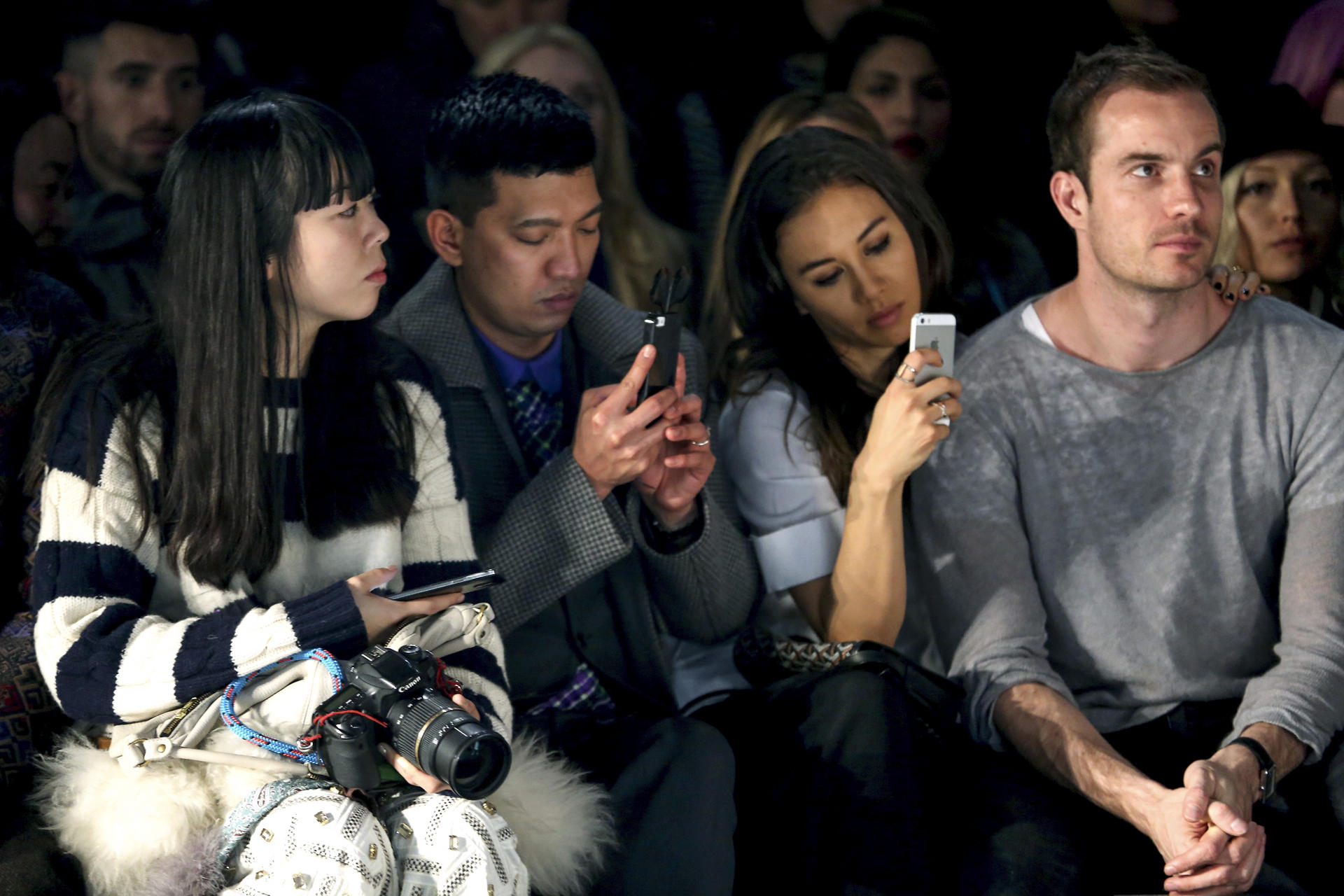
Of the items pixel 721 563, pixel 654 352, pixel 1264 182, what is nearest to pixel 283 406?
pixel 654 352

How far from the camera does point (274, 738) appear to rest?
1.41 meters

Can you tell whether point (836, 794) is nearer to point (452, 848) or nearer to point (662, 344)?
point (452, 848)

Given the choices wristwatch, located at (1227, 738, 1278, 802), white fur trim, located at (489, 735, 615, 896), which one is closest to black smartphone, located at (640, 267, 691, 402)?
white fur trim, located at (489, 735, 615, 896)

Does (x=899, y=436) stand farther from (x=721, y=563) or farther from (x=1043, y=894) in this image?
(x=1043, y=894)

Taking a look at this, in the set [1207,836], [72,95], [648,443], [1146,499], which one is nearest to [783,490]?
[648,443]

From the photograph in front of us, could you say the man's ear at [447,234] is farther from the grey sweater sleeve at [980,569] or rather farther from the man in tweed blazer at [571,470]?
the grey sweater sleeve at [980,569]

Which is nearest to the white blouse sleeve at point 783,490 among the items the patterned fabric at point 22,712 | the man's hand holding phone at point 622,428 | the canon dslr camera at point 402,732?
the man's hand holding phone at point 622,428

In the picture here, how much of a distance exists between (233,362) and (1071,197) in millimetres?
1260

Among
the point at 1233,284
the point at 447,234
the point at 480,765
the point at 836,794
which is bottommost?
the point at 836,794

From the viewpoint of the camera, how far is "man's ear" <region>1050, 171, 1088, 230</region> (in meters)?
1.97

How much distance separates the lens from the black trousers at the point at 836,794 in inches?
63.8

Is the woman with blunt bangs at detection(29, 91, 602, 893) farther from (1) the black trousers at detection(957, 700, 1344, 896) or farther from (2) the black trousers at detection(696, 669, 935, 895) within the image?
(1) the black trousers at detection(957, 700, 1344, 896)

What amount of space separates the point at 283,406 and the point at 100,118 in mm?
740

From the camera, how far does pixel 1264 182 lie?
2.43 meters
